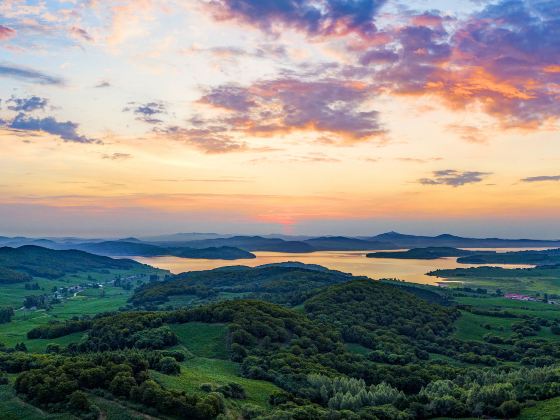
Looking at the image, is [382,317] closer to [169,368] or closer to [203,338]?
[203,338]

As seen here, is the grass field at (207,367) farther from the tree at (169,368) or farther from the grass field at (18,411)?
the grass field at (18,411)

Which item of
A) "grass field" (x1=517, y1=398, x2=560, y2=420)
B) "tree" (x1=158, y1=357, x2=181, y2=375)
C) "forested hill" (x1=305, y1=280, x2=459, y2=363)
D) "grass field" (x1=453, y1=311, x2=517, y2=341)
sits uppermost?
"grass field" (x1=517, y1=398, x2=560, y2=420)

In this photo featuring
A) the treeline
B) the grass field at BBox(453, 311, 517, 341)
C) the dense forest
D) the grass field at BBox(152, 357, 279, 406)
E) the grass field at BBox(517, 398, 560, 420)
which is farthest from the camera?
the grass field at BBox(453, 311, 517, 341)

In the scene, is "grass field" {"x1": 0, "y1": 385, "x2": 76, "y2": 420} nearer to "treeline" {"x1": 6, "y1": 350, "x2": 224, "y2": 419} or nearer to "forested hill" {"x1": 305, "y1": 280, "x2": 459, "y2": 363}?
"treeline" {"x1": 6, "y1": 350, "x2": 224, "y2": 419}

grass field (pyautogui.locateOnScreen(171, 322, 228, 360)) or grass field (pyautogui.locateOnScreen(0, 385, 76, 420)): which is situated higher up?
grass field (pyautogui.locateOnScreen(0, 385, 76, 420))

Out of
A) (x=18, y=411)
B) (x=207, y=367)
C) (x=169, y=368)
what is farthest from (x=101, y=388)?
(x=207, y=367)

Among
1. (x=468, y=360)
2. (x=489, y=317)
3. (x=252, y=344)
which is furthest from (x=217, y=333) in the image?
(x=489, y=317)

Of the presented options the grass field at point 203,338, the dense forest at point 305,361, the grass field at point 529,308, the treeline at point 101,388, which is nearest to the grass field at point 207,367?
the grass field at point 203,338

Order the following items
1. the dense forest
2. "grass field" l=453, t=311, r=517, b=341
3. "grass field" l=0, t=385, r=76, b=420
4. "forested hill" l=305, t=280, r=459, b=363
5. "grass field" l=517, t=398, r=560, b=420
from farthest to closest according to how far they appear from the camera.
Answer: "grass field" l=453, t=311, r=517, b=341 < "forested hill" l=305, t=280, r=459, b=363 < the dense forest < "grass field" l=517, t=398, r=560, b=420 < "grass field" l=0, t=385, r=76, b=420

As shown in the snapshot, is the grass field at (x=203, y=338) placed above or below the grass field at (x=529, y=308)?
above

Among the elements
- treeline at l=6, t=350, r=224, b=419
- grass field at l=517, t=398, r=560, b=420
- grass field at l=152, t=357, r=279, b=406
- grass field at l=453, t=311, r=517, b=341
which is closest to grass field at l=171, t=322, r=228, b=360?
grass field at l=152, t=357, r=279, b=406

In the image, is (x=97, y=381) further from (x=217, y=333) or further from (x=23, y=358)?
(x=217, y=333)
